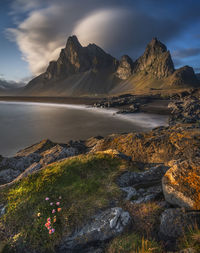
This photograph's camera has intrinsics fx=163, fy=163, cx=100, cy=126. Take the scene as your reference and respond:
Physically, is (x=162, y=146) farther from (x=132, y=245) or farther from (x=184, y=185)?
(x=132, y=245)

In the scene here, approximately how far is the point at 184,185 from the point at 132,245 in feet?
6.41

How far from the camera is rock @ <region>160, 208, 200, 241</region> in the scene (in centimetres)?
353

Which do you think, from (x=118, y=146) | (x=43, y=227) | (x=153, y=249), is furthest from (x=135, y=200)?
(x=118, y=146)

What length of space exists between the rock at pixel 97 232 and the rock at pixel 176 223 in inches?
31.1

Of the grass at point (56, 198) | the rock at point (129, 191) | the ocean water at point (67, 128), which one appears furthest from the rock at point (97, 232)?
the ocean water at point (67, 128)

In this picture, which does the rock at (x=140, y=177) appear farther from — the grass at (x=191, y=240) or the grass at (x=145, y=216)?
the grass at (x=191, y=240)

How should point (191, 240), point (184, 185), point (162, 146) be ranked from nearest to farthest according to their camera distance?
point (191, 240) → point (184, 185) → point (162, 146)

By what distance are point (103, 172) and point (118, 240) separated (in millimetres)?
2144

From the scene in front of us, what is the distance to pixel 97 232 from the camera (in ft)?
12.3

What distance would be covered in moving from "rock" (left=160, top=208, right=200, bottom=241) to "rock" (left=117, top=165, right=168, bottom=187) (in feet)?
5.30

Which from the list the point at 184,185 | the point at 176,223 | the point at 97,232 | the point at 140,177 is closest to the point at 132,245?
the point at 97,232

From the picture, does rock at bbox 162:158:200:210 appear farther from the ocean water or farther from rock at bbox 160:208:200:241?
the ocean water

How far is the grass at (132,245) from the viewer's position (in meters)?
3.12

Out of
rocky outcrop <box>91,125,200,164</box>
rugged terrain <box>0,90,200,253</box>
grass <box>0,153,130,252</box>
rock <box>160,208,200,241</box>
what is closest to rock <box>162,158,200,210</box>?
rugged terrain <box>0,90,200,253</box>
